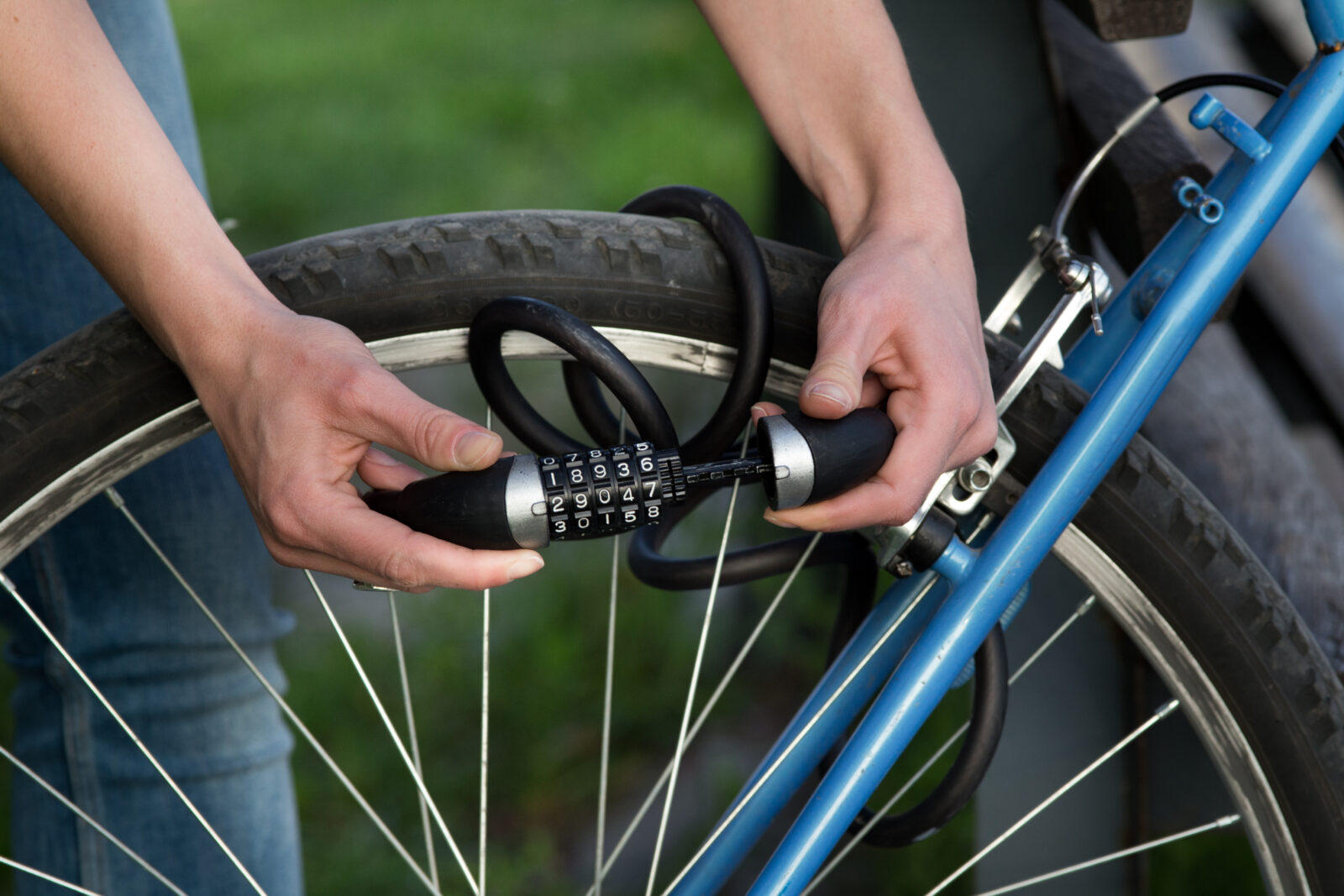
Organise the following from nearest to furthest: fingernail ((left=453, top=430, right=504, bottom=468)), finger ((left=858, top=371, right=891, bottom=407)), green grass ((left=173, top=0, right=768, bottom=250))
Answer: fingernail ((left=453, top=430, right=504, bottom=468))
finger ((left=858, top=371, right=891, bottom=407))
green grass ((left=173, top=0, right=768, bottom=250))

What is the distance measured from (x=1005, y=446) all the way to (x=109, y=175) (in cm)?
50

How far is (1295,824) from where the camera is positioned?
2.25 ft

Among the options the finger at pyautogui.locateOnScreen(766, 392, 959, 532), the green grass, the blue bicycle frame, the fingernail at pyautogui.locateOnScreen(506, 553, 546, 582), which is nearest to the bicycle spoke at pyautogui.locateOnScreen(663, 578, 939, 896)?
the blue bicycle frame

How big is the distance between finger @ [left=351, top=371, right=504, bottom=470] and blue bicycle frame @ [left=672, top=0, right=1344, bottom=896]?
279 millimetres

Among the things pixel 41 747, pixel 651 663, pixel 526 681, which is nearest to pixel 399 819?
pixel 526 681

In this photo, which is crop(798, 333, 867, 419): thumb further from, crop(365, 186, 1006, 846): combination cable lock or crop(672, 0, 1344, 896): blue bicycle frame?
crop(672, 0, 1344, 896): blue bicycle frame

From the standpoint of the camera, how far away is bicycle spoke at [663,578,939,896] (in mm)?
665

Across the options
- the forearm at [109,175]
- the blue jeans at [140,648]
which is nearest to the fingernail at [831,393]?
the forearm at [109,175]

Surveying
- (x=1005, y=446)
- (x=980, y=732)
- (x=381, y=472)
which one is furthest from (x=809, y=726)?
(x=381, y=472)

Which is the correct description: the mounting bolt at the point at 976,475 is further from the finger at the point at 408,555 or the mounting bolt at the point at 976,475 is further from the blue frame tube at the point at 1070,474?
the finger at the point at 408,555

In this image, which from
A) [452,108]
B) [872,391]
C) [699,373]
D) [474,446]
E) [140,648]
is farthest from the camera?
[452,108]

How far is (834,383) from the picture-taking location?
52 centimetres

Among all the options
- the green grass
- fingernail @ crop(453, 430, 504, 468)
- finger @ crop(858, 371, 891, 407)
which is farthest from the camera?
the green grass

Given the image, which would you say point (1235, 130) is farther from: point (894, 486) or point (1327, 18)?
point (894, 486)
